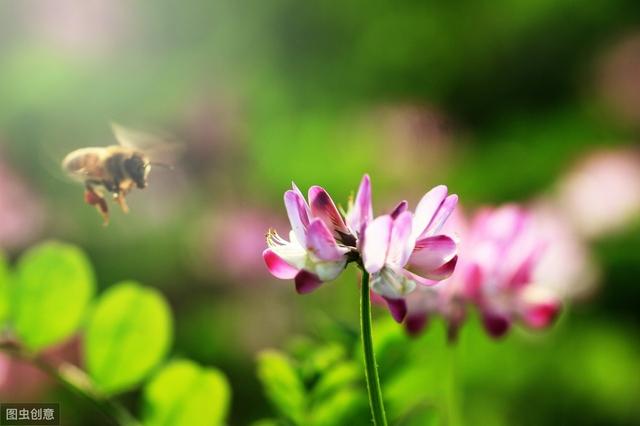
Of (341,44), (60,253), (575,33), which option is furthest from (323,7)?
(60,253)

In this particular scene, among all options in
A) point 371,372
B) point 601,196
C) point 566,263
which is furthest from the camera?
point 601,196

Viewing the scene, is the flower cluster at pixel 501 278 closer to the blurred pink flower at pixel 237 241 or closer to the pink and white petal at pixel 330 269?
the pink and white petal at pixel 330 269

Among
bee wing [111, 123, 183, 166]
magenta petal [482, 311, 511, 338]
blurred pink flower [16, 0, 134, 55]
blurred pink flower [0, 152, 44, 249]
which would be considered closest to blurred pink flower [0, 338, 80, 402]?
blurred pink flower [0, 152, 44, 249]

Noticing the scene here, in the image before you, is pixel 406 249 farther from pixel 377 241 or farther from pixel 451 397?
pixel 451 397

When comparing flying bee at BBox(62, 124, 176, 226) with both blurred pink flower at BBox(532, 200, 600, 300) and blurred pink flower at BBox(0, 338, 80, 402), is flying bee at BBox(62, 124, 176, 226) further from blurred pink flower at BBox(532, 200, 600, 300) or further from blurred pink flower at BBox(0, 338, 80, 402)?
blurred pink flower at BBox(532, 200, 600, 300)

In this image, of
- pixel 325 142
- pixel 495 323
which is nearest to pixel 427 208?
pixel 495 323

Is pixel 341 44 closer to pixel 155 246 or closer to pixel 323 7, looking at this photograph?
pixel 323 7
